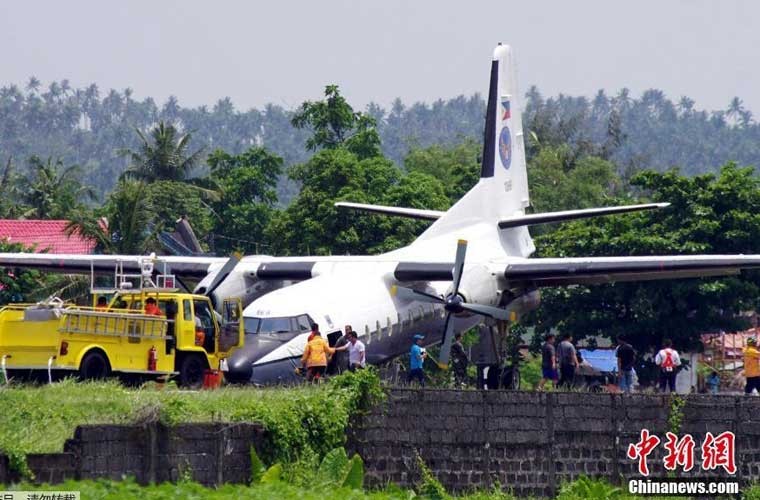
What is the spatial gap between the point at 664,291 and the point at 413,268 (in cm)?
1426

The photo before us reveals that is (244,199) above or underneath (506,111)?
above

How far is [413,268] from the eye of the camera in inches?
1131

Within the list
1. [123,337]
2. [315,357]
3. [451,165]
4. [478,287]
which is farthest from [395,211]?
[451,165]

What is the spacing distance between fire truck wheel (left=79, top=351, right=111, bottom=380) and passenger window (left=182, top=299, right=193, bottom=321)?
192 centimetres

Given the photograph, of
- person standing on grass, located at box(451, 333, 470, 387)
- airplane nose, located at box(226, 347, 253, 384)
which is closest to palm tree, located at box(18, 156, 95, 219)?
person standing on grass, located at box(451, 333, 470, 387)

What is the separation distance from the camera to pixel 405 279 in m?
28.8

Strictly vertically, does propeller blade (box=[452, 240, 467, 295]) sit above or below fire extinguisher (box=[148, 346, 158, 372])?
above

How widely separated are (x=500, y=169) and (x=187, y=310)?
45.2 ft

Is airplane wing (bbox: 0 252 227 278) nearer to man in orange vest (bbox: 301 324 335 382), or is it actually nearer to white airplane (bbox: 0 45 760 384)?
white airplane (bbox: 0 45 760 384)

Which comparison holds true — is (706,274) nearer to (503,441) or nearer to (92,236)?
(503,441)

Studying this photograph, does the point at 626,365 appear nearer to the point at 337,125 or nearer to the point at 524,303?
the point at 524,303

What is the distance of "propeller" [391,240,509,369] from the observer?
2767 centimetres

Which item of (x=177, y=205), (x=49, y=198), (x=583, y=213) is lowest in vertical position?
(x=583, y=213)

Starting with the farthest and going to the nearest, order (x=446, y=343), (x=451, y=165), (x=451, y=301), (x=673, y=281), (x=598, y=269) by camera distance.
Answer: (x=451, y=165) → (x=673, y=281) → (x=598, y=269) → (x=451, y=301) → (x=446, y=343)
